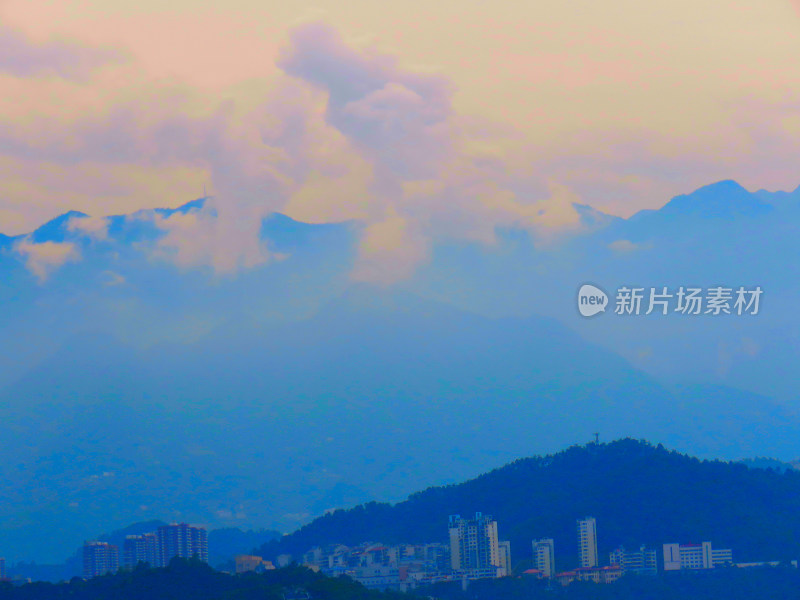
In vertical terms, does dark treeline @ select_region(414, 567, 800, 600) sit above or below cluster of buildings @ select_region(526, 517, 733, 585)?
below

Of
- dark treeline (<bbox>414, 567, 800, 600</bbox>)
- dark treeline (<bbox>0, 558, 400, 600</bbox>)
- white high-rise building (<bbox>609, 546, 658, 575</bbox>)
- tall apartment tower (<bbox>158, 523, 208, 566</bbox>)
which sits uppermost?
tall apartment tower (<bbox>158, 523, 208, 566</bbox>)

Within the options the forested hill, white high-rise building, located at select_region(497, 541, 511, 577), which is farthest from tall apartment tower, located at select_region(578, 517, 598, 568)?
white high-rise building, located at select_region(497, 541, 511, 577)

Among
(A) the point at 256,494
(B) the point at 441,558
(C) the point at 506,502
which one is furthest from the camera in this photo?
(A) the point at 256,494

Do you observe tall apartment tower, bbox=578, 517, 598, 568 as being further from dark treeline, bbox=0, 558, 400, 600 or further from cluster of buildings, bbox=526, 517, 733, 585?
dark treeline, bbox=0, 558, 400, 600

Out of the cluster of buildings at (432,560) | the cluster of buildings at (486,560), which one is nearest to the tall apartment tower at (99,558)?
the cluster of buildings at (432,560)

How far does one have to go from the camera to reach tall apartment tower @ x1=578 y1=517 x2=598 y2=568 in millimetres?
20484

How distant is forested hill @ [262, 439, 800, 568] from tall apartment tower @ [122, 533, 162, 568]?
2.13 meters

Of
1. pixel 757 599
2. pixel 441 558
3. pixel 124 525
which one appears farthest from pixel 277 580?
pixel 124 525

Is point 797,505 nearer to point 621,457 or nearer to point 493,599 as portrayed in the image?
point 621,457

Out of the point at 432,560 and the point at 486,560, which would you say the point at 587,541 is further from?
the point at 432,560

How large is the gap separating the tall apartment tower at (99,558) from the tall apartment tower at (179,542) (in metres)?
0.88

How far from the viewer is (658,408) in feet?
120

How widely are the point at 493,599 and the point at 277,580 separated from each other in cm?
336

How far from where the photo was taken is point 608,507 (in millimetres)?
21750
